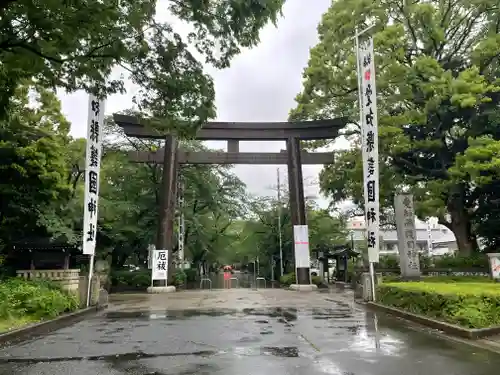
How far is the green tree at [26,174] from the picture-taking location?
14883 mm

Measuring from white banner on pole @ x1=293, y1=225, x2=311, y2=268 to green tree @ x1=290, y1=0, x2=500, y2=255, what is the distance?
3.78 meters

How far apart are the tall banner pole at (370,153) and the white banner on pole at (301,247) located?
29.0ft

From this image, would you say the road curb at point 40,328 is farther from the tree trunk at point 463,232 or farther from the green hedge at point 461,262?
the tree trunk at point 463,232

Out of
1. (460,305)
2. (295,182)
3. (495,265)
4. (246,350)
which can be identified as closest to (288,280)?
(295,182)

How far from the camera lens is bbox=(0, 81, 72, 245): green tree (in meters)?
14.9

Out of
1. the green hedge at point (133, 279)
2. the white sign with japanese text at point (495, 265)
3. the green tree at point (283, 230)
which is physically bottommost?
the green hedge at point (133, 279)

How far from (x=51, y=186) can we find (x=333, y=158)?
1582 cm

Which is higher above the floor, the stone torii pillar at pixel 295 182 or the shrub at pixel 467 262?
the stone torii pillar at pixel 295 182

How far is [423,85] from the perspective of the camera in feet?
63.5

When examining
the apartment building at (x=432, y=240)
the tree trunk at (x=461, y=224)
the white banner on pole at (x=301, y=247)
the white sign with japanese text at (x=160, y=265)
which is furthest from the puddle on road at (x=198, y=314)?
the apartment building at (x=432, y=240)

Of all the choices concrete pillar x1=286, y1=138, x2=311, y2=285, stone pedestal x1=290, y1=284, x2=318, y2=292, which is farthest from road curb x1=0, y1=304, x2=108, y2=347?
concrete pillar x1=286, y1=138, x2=311, y2=285

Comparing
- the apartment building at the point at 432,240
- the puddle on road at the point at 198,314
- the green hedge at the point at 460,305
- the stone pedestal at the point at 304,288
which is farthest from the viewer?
the apartment building at the point at 432,240

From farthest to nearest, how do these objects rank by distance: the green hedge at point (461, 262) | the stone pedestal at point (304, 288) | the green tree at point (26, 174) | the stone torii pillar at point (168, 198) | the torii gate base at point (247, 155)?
1. the torii gate base at point (247, 155)
2. the stone torii pillar at point (168, 198)
3. the stone pedestal at point (304, 288)
4. the green hedge at point (461, 262)
5. the green tree at point (26, 174)

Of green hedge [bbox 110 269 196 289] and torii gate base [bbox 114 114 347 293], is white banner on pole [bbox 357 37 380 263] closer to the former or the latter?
torii gate base [bbox 114 114 347 293]
